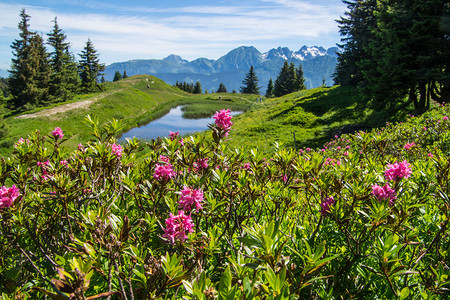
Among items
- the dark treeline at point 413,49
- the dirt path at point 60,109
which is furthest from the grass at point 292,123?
the dark treeline at point 413,49

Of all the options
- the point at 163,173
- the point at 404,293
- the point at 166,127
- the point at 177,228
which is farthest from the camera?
the point at 166,127

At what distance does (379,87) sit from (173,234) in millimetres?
15138

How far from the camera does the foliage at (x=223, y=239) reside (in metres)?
1.43

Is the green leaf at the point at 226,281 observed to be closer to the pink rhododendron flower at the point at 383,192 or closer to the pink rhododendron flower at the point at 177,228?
the pink rhododendron flower at the point at 177,228

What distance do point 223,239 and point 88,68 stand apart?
5982 centimetres

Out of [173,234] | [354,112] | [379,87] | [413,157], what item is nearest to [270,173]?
[173,234]

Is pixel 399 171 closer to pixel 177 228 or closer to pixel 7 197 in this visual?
pixel 177 228

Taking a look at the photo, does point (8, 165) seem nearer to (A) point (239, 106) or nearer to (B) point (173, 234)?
(B) point (173, 234)

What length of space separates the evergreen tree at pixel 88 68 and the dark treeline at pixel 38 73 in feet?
7.92

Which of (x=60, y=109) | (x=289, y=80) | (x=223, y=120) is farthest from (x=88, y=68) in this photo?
(x=223, y=120)

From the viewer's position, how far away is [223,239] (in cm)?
273

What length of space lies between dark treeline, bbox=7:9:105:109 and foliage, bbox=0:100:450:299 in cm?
3680

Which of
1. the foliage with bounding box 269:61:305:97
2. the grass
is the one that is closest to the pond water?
the grass

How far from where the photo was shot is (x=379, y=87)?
44.8 feet
